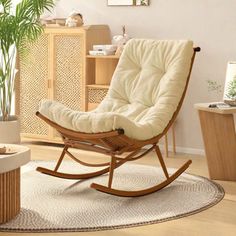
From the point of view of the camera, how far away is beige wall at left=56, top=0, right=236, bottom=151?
17.7 ft

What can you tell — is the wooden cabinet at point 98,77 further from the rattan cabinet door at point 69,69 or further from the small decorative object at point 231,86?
the small decorative object at point 231,86

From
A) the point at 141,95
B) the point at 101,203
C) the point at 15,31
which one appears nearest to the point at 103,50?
the point at 15,31

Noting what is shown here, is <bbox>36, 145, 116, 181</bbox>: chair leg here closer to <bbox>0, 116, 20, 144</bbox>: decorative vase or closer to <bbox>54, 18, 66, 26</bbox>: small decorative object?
<bbox>0, 116, 20, 144</bbox>: decorative vase

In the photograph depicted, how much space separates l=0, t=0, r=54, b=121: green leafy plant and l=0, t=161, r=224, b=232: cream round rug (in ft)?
3.93

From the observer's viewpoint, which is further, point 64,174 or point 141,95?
point 141,95

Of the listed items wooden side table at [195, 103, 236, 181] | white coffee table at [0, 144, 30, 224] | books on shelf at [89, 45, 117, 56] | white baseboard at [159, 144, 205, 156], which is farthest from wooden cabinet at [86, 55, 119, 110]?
white coffee table at [0, 144, 30, 224]

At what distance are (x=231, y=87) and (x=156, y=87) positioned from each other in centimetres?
56

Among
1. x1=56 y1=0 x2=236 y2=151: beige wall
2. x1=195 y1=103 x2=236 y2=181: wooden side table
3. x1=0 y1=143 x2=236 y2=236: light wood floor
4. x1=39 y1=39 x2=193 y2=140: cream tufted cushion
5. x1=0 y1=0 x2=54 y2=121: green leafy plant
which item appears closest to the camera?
x1=0 y1=143 x2=236 y2=236: light wood floor

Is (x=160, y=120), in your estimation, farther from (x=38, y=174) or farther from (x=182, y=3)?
(x=182, y=3)

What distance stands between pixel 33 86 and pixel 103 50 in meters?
0.84

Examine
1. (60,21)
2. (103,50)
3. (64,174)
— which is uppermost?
(60,21)

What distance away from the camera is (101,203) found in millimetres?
3906

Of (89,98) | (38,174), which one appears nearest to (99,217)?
(38,174)

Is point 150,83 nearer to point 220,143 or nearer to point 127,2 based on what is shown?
point 220,143
